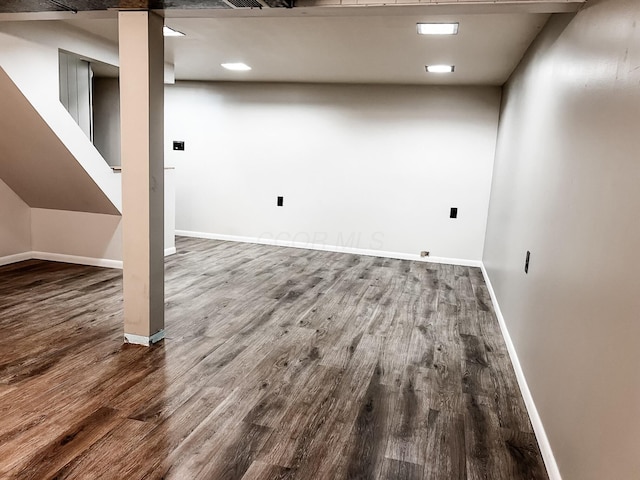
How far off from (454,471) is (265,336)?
153 centimetres

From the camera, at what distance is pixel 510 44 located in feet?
10.7

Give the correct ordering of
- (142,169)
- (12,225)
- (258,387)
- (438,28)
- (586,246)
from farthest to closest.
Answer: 1. (12,225)
2. (438,28)
3. (142,169)
4. (258,387)
5. (586,246)

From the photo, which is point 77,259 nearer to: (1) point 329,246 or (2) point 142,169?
(2) point 142,169

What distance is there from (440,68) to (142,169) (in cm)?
289

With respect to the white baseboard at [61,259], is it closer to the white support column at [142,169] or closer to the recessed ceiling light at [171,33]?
the white support column at [142,169]

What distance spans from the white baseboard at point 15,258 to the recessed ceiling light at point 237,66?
275cm

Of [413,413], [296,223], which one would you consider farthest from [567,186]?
[296,223]

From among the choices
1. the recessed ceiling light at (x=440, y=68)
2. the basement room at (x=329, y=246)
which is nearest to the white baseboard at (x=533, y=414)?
the basement room at (x=329, y=246)

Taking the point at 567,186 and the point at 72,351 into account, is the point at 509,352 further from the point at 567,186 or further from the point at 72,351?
the point at 72,351

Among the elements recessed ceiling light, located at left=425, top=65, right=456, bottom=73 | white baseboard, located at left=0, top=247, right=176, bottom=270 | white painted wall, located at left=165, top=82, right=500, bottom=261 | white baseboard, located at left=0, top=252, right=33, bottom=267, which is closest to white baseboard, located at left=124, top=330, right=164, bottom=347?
white baseboard, located at left=0, top=247, right=176, bottom=270

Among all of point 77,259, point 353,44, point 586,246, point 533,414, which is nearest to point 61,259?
point 77,259

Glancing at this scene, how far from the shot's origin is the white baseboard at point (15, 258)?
14.6 feet

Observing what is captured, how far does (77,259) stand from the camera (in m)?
4.63

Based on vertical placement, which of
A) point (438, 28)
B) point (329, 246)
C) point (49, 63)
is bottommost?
point (329, 246)
